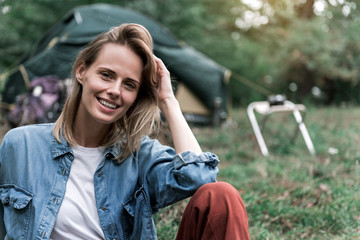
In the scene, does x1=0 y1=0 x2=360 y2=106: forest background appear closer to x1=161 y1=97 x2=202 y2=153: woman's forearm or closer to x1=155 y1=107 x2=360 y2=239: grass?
x1=155 y1=107 x2=360 y2=239: grass

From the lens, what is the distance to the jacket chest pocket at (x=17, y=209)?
1.53m

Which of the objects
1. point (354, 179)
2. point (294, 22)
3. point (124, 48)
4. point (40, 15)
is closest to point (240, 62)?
point (294, 22)

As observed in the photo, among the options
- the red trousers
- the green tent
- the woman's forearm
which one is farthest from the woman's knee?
the green tent

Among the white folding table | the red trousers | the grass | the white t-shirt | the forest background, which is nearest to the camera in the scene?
the red trousers

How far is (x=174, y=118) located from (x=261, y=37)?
40.8 feet

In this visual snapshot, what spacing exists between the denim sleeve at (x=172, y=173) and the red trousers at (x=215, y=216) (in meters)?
0.09

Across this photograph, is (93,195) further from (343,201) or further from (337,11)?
(337,11)

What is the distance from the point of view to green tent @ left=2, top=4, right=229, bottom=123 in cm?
595

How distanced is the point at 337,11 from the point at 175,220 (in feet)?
29.0

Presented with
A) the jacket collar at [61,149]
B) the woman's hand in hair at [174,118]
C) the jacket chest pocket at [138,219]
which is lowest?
the jacket chest pocket at [138,219]

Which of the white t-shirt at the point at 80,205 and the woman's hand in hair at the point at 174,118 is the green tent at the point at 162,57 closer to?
the woman's hand in hair at the point at 174,118

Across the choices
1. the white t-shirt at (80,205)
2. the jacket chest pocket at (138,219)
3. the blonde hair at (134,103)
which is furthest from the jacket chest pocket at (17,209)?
the jacket chest pocket at (138,219)

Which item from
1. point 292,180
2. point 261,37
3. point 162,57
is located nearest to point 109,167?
point 292,180

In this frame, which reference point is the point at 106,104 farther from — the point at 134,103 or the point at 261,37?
the point at 261,37
